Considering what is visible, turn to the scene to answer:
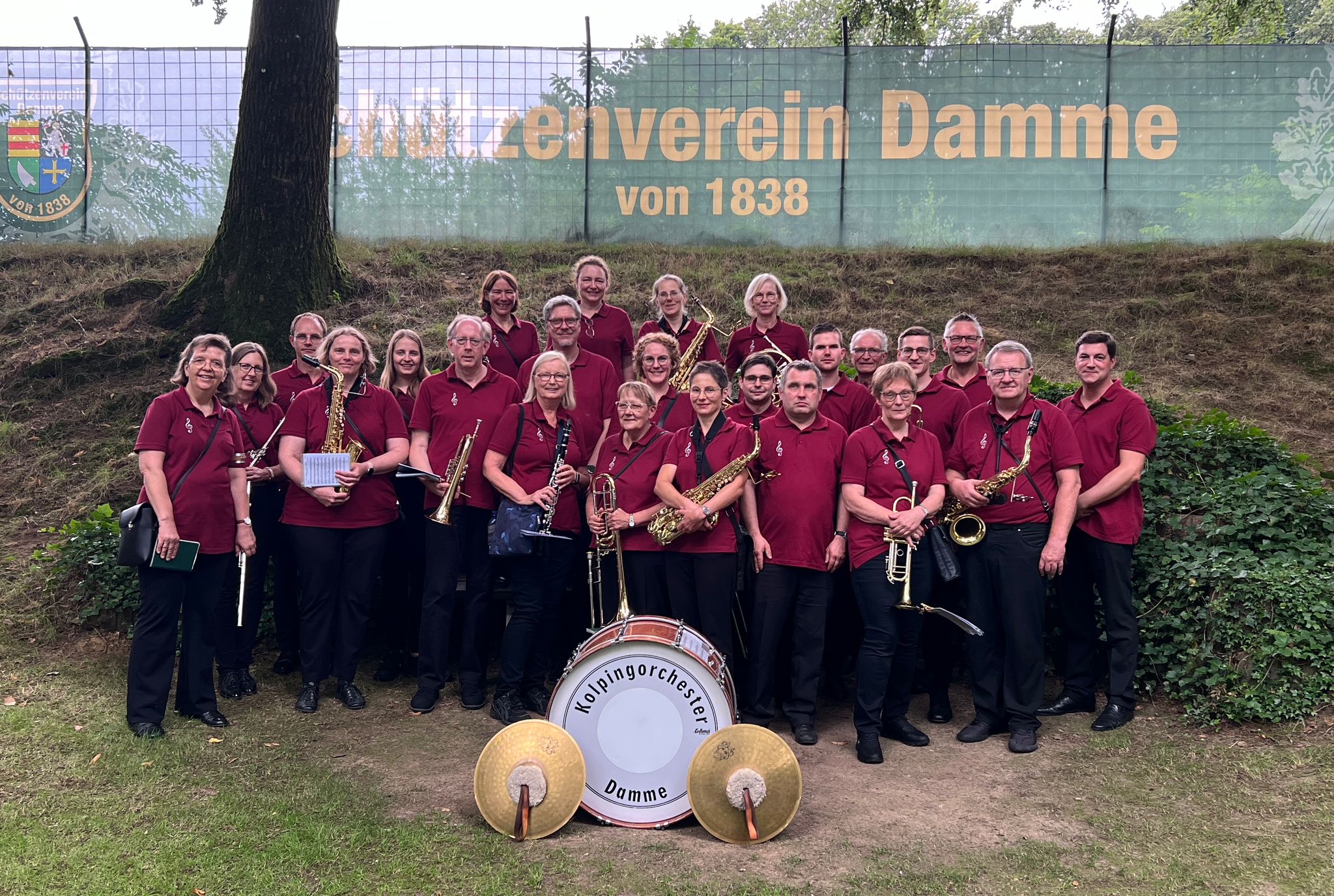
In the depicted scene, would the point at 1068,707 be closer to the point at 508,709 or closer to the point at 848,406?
the point at 848,406

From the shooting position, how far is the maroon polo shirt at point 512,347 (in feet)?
21.6

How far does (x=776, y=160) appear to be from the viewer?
11.7 meters

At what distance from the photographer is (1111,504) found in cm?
546

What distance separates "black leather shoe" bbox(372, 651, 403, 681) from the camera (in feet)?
20.5

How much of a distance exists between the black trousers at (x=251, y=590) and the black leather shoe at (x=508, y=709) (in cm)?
149

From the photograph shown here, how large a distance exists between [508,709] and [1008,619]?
2.61 meters

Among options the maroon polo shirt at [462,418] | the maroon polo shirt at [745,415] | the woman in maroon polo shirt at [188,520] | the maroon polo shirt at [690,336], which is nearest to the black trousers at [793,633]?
the maroon polo shirt at [745,415]

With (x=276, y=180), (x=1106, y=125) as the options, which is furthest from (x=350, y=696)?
(x=1106, y=125)

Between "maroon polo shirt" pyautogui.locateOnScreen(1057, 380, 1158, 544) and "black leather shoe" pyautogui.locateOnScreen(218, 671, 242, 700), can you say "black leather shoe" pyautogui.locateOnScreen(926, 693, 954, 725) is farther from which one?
"black leather shoe" pyautogui.locateOnScreen(218, 671, 242, 700)

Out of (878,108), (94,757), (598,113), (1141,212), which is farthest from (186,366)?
(1141,212)

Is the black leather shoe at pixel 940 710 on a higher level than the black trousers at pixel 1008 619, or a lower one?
lower

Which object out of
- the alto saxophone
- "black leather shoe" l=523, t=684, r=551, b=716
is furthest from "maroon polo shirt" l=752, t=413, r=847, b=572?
"black leather shoe" l=523, t=684, r=551, b=716

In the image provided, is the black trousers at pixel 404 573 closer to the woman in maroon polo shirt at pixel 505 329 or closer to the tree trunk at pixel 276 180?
the woman in maroon polo shirt at pixel 505 329

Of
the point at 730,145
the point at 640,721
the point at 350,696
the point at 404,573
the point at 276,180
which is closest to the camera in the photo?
the point at 640,721
